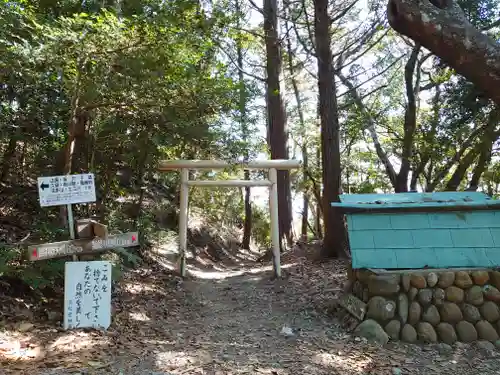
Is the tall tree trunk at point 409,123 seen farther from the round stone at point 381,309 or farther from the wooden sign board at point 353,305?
the round stone at point 381,309

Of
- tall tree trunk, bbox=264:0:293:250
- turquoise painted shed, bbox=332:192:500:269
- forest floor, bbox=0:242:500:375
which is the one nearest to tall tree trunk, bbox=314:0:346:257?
forest floor, bbox=0:242:500:375

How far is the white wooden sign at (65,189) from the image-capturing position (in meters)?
4.62

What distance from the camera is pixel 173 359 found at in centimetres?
392

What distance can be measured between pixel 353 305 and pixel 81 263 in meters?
3.28

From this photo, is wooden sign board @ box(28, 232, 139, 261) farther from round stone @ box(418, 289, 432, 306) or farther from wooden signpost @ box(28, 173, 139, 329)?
round stone @ box(418, 289, 432, 306)

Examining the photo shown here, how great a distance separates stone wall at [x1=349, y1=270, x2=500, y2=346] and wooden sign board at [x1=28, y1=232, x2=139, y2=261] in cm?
298

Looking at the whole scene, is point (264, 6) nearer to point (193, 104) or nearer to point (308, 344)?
point (193, 104)

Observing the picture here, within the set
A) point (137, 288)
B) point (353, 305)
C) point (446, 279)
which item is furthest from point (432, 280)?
point (137, 288)

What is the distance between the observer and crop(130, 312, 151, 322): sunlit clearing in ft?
17.0

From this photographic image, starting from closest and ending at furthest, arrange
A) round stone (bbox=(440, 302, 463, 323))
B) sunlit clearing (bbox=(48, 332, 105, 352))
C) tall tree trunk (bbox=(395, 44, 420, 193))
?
sunlit clearing (bbox=(48, 332, 105, 352))
round stone (bbox=(440, 302, 463, 323))
tall tree trunk (bbox=(395, 44, 420, 193))

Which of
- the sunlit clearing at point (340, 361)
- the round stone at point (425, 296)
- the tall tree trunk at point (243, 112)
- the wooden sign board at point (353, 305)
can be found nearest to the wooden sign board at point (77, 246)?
the sunlit clearing at point (340, 361)

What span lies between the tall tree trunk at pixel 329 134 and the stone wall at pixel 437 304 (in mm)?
3479

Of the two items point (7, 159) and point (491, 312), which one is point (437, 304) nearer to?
point (491, 312)

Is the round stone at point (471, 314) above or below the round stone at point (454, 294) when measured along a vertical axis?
below
